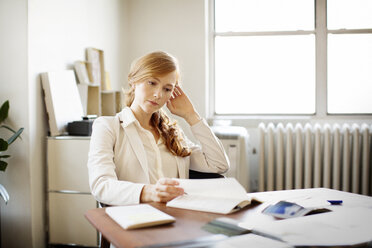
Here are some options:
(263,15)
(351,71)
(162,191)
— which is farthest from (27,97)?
(351,71)

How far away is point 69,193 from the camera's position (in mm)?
2561

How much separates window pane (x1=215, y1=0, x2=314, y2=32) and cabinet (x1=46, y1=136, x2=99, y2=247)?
2.14m

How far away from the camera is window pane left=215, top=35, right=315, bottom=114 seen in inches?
152

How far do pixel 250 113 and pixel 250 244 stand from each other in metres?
3.15

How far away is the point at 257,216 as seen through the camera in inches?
44.0

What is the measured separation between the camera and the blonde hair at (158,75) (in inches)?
61.6

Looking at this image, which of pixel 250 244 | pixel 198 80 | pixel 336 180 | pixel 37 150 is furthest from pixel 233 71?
pixel 250 244

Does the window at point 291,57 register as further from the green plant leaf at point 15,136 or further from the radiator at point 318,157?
the green plant leaf at point 15,136

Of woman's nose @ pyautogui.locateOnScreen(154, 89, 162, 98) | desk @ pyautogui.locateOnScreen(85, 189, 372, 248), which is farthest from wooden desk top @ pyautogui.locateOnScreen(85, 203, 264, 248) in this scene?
woman's nose @ pyautogui.locateOnScreen(154, 89, 162, 98)

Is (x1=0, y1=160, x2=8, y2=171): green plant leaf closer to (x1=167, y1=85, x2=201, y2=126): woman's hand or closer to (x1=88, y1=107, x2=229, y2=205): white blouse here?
(x1=88, y1=107, x2=229, y2=205): white blouse

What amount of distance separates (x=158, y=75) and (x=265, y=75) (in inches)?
99.5

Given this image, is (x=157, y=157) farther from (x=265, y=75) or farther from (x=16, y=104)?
(x=265, y=75)

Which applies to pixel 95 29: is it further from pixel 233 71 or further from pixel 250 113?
pixel 250 113

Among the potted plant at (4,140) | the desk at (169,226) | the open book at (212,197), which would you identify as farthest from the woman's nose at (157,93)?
the potted plant at (4,140)
